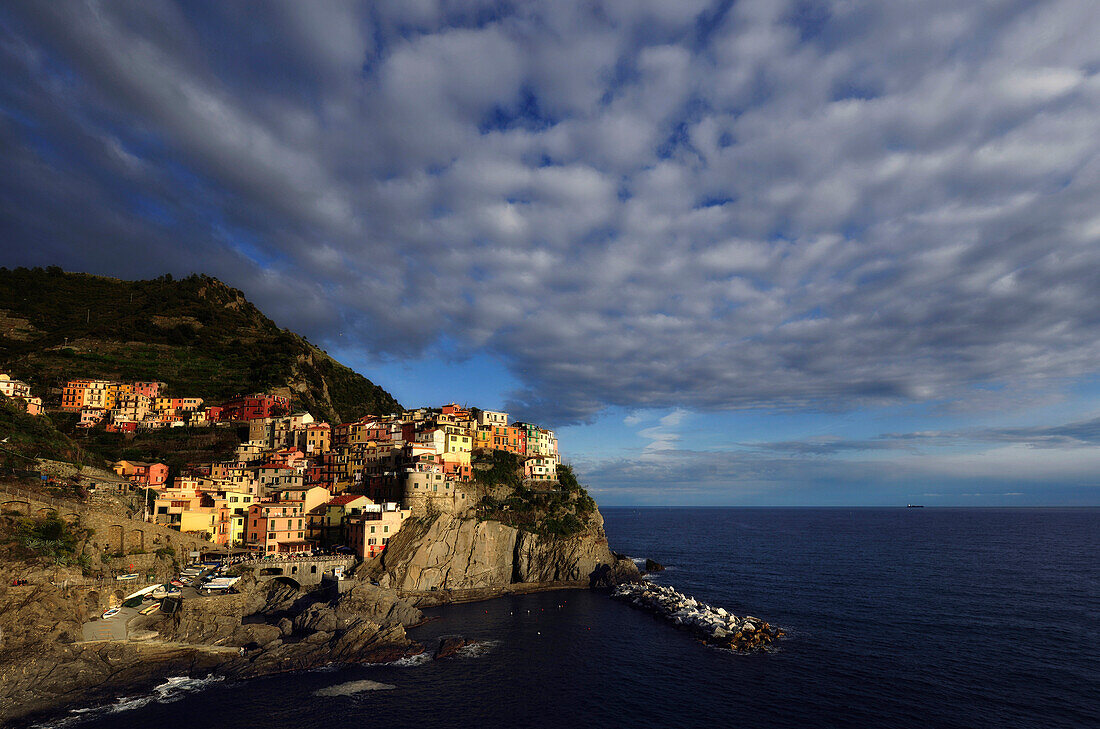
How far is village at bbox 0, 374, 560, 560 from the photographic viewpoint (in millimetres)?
86375

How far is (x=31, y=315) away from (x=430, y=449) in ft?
518

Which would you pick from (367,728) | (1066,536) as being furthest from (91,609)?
(1066,536)

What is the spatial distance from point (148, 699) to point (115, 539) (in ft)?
91.8

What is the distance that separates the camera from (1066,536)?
18712 centimetres

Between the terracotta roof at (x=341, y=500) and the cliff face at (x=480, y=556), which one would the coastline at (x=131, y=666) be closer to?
the cliff face at (x=480, y=556)

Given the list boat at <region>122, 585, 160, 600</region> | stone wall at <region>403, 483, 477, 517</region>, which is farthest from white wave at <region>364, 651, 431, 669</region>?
stone wall at <region>403, 483, 477, 517</region>

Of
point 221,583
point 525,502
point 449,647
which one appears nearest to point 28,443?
point 221,583

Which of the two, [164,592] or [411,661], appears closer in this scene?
[411,661]

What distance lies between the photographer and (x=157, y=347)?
6368 inches

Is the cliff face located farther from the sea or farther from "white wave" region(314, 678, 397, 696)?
"white wave" region(314, 678, 397, 696)

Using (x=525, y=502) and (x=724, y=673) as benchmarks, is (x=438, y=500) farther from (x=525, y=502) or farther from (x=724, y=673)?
(x=724, y=673)

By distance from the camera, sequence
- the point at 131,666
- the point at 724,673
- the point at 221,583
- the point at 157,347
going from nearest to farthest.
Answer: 1. the point at 131,666
2. the point at 724,673
3. the point at 221,583
4. the point at 157,347

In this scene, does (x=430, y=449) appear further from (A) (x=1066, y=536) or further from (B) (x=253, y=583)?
(A) (x=1066, y=536)

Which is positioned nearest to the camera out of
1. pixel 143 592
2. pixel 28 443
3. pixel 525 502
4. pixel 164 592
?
pixel 143 592
